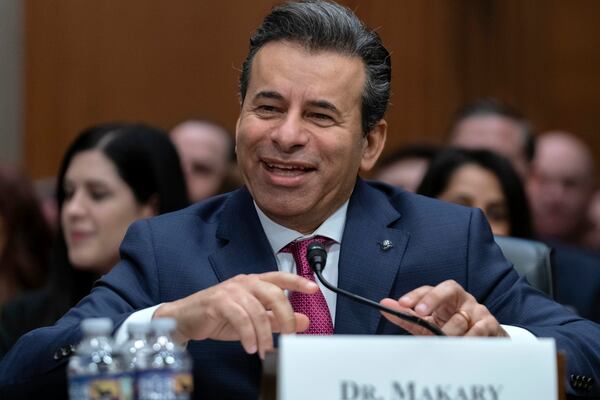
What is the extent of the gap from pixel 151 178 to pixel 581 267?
1810mm

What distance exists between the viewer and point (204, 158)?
6.16 m

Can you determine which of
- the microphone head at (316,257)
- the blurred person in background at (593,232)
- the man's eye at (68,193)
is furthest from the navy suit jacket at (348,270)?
the blurred person in background at (593,232)

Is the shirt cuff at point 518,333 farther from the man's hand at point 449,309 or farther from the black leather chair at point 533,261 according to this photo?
the black leather chair at point 533,261

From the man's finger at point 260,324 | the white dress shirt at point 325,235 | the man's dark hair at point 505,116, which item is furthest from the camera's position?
the man's dark hair at point 505,116

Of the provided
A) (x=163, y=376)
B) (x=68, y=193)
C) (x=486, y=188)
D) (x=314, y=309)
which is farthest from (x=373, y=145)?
(x=68, y=193)

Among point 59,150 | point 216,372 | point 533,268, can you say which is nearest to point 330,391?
point 216,372

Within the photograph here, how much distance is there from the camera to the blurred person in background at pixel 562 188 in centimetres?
669

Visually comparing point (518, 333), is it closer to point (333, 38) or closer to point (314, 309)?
point (314, 309)

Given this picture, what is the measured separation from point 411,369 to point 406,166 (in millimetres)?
3453

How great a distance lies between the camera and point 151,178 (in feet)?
15.0

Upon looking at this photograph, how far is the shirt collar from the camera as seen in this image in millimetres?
3041

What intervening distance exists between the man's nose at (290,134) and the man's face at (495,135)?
9.97 ft

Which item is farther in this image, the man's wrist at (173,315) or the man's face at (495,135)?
the man's face at (495,135)

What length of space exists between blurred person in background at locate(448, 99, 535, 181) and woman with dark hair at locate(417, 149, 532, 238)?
1163mm
